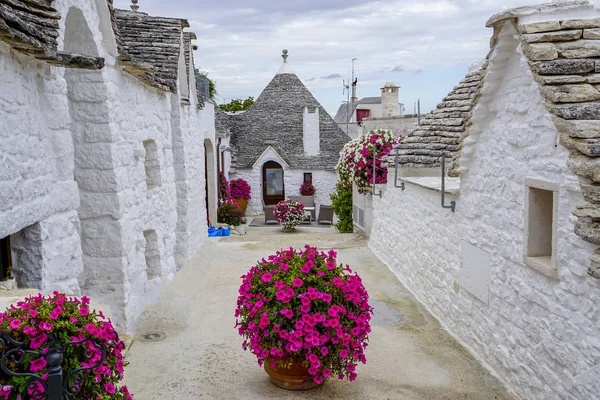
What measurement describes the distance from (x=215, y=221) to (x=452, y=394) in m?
12.1

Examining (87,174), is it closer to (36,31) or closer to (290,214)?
(36,31)

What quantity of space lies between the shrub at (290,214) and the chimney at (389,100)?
8.42 metres

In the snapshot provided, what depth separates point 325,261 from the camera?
5039 millimetres

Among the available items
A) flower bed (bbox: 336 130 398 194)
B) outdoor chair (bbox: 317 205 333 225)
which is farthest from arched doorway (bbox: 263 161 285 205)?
flower bed (bbox: 336 130 398 194)

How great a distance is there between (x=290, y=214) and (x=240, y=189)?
6129mm

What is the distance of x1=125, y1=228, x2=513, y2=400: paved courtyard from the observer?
504cm

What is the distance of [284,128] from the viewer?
85.8 feet

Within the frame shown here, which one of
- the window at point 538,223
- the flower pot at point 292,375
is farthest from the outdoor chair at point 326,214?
the window at point 538,223

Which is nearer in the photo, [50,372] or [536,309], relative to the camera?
[50,372]

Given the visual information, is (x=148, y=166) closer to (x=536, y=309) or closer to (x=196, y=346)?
(x=196, y=346)

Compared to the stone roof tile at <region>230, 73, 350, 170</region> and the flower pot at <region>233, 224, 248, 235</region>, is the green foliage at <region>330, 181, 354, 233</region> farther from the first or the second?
the stone roof tile at <region>230, 73, 350, 170</region>

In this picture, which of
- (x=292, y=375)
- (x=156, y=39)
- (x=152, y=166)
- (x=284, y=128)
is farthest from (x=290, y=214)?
(x=292, y=375)

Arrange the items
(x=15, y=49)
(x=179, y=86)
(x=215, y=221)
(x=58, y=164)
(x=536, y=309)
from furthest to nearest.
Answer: (x=215, y=221), (x=179, y=86), (x=58, y=164), (x=536, y=309), (x=15, y=49)

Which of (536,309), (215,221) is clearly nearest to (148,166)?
(536,309)
